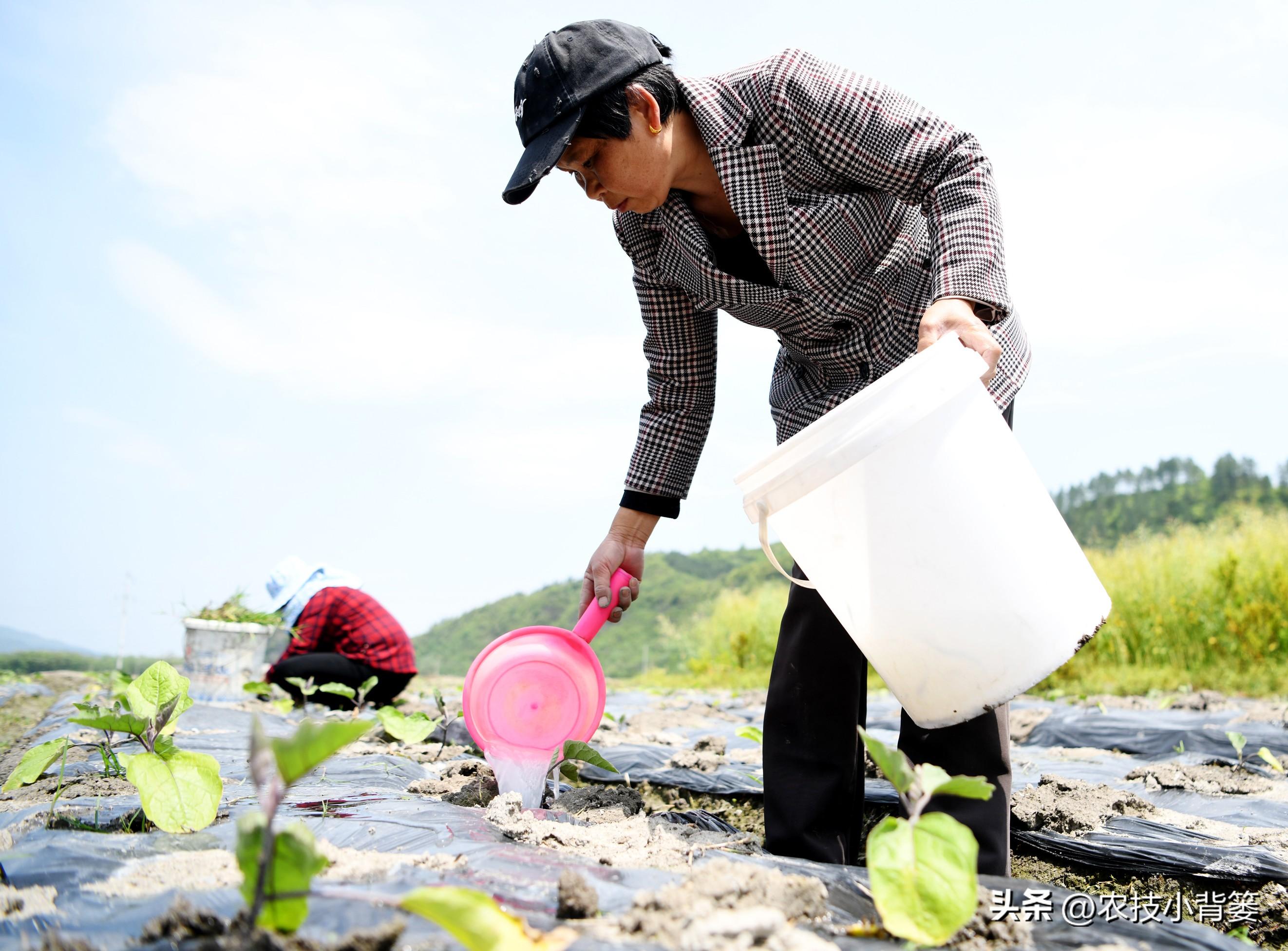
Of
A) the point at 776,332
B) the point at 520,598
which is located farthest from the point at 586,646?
the point at 520,598

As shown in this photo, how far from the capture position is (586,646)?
1660 millimetres

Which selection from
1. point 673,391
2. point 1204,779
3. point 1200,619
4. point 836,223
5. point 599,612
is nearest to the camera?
point 836,223

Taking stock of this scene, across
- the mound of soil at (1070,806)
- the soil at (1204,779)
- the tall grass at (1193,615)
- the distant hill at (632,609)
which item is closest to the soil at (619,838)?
the mound of soil at (1070,806)

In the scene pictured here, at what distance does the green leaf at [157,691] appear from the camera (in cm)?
126

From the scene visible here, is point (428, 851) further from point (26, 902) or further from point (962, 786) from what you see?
point (962, 786)

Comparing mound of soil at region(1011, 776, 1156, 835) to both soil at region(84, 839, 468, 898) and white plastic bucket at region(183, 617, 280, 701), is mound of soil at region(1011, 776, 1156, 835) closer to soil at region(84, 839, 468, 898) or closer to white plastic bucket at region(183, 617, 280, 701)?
soil at region(84, 839, 468, 898)

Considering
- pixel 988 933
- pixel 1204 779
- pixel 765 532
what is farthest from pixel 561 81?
pixel 1204 779

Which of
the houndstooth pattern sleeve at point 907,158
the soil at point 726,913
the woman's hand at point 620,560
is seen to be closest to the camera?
the soil at point 726,913

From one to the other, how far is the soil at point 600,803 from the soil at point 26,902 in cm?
76

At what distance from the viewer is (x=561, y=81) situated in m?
1.39

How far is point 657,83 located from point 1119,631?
21.3 ft

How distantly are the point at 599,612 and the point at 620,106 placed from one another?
0.94 meters

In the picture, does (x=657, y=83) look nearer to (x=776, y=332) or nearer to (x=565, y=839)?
(x=776, y=332)

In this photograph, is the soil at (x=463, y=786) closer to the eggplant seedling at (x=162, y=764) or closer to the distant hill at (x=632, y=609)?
the eggplant seedling at (x=162, y=764)
